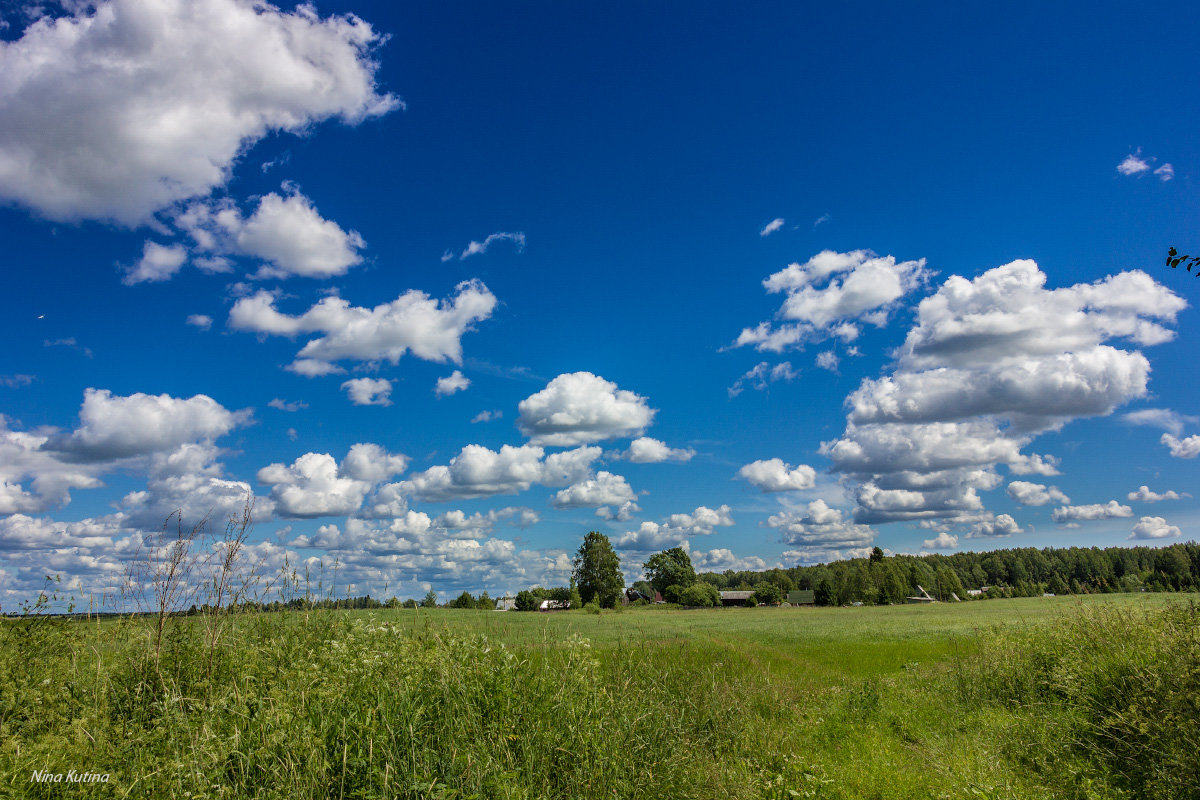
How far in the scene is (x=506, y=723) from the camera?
7137mm

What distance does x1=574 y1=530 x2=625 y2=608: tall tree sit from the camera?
9125cm

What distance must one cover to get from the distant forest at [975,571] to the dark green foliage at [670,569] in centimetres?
2946

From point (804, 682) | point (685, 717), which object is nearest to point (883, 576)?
point (804, 682)

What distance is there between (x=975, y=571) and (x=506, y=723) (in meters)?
196

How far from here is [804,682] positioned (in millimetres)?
18562

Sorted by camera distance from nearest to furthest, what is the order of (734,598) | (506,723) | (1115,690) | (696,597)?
(506,723)
(1115,690)
(696,597)
(734,598)

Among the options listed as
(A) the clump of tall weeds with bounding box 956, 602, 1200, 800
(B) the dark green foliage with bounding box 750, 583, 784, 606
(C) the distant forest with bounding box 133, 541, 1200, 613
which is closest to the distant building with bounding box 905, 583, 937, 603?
(C) the distant forest with bounding box 133, 541, 1200, 613

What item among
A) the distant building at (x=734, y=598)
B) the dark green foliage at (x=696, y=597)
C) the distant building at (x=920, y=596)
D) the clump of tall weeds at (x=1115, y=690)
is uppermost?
the clump of tall weeds at (x=1115, y=690)

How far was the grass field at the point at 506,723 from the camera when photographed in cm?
592

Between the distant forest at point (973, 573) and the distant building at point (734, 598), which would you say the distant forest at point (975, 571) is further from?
the distant building at point (734, 598)

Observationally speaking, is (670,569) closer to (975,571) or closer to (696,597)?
(696,597)

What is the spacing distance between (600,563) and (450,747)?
294 feet

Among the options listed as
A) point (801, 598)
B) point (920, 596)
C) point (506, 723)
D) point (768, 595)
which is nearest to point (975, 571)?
point (920, 596)

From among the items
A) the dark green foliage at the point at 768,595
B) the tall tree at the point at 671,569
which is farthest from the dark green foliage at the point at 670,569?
the dark green foliage at the point at 768,595
